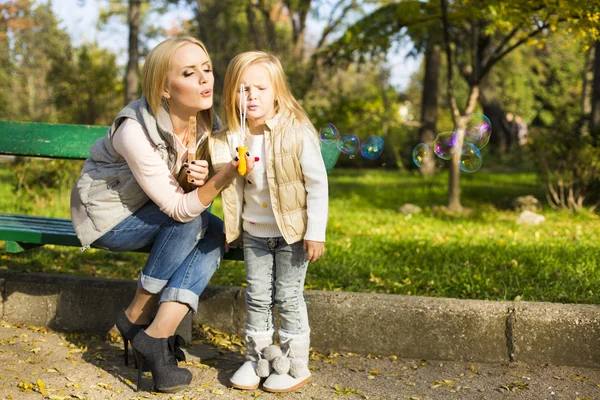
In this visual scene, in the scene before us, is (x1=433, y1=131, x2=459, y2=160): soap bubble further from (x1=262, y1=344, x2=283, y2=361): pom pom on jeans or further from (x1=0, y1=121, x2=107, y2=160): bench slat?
(x1=0, y1=121, x2=107, y2=160): bench slat

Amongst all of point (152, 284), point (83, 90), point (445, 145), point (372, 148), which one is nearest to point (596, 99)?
point (445, 145)

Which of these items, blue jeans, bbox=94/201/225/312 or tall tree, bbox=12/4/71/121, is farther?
tall tree, bbox=12/4/71/121

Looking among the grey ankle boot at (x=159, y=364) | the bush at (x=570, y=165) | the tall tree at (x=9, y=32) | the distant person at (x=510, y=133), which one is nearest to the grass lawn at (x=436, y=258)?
the bush at (x=570, y=165)

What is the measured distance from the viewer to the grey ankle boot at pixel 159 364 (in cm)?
290

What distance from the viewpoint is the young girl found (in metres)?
2.89

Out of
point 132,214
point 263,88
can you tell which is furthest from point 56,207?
point 263,88

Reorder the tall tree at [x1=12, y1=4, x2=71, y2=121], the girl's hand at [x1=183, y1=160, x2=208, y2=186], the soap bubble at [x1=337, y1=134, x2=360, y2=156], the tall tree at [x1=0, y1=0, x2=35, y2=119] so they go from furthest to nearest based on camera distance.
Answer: the tall tree at [x1=12, y1=4, x2=71, y2=121] → the tall tree at [x1=0, y1=0, x2=35, y2=119] → the soap bubble at [x1=337, y1=134, x2=360, y2=156] → the girl's hand at [x1=183, y1=160, x2=208, y2=186]

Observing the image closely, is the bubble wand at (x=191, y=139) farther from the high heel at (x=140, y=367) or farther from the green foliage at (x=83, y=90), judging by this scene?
the green foliage at (x=83, y=90)

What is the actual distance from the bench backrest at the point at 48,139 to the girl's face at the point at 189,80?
3.55 ft

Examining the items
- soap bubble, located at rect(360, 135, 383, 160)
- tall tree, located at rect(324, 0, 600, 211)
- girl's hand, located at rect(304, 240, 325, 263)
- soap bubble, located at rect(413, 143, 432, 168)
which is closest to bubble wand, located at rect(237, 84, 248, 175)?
girl's hand, located at rect(304, 240, 325, 263)

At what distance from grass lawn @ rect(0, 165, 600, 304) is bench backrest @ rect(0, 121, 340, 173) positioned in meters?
0.79

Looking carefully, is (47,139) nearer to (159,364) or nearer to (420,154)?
(159,364)

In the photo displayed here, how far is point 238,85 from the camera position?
2914 mm

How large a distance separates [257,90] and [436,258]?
2.16m
